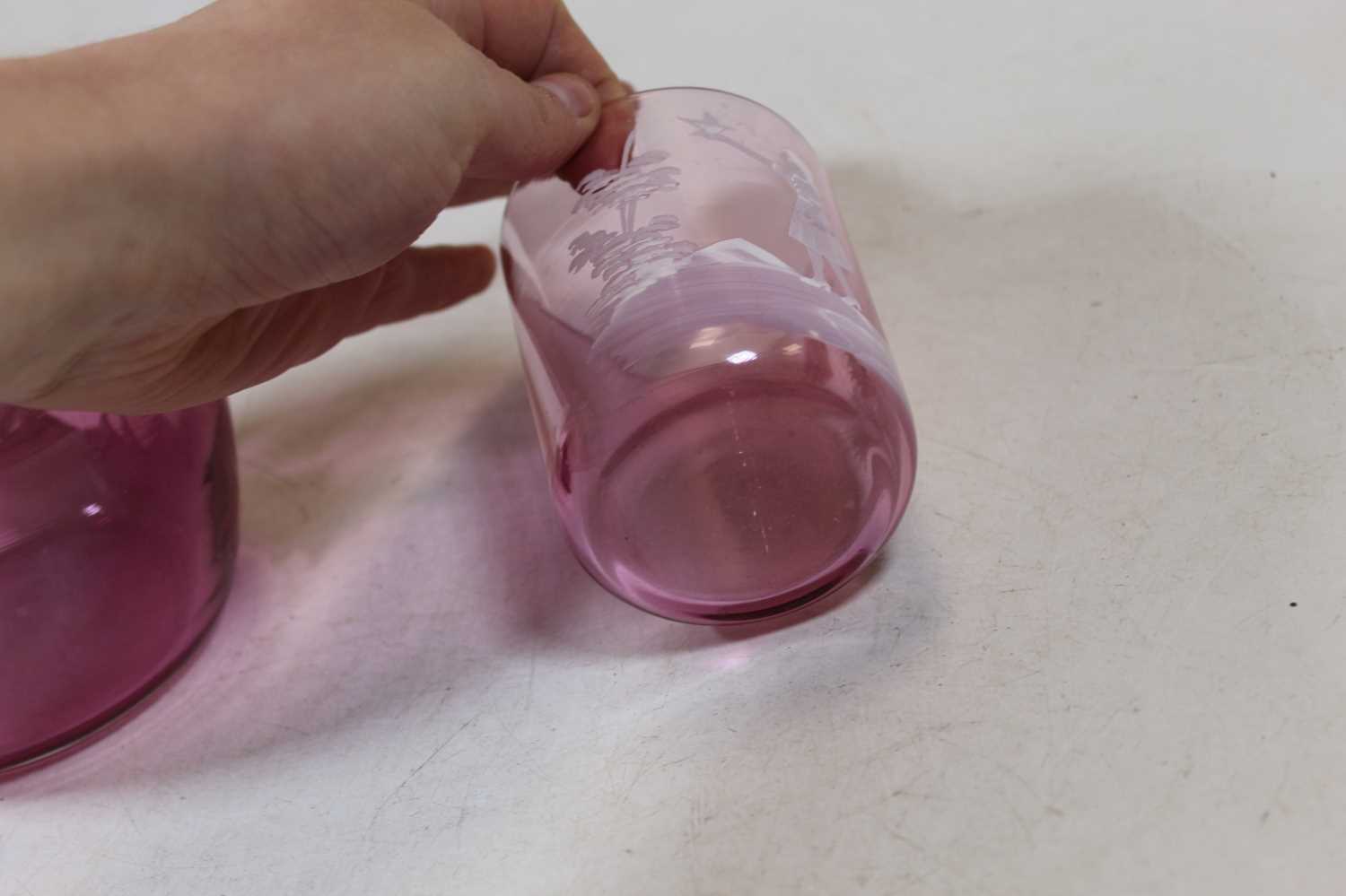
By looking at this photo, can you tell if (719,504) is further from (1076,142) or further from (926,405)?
(1076,142)

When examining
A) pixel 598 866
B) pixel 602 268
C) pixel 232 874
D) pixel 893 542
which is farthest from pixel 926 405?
pixel 232 874

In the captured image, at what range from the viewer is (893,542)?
0.61 m

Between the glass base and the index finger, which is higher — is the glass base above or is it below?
below

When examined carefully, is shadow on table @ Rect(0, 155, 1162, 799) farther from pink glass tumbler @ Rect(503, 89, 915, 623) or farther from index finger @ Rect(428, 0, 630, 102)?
index finger @ Rect(428, 0, 630, 102)

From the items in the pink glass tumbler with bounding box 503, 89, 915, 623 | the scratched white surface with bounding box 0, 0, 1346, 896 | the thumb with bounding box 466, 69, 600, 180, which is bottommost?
the scratched white surface with bounding box 0, 0, 1346, 896

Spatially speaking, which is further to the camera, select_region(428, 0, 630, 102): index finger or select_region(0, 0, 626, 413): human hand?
select_region(428, 0, 630, 102): index finger

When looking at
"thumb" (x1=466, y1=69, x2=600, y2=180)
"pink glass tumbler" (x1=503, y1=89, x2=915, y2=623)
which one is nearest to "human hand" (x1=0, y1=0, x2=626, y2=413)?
"thumb" (x1=466, y1=69, x2=600, y2=180)

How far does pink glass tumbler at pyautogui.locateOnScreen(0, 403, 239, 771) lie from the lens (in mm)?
574

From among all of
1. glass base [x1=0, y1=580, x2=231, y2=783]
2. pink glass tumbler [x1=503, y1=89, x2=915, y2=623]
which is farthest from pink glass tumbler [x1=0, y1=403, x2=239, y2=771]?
pink glass tumbler [x1=503, y1=89, x2=915, y2=623]

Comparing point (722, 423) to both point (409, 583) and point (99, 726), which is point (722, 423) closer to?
point (409, 583)

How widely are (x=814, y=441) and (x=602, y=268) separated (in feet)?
0.44

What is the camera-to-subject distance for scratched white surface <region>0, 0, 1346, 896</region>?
0.51 m

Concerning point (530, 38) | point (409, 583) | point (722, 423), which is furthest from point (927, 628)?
point (530, 38)

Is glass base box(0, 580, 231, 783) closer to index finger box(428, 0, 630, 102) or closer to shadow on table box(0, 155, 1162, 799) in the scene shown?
shadow on table box(0, 155, 1162, 799)
